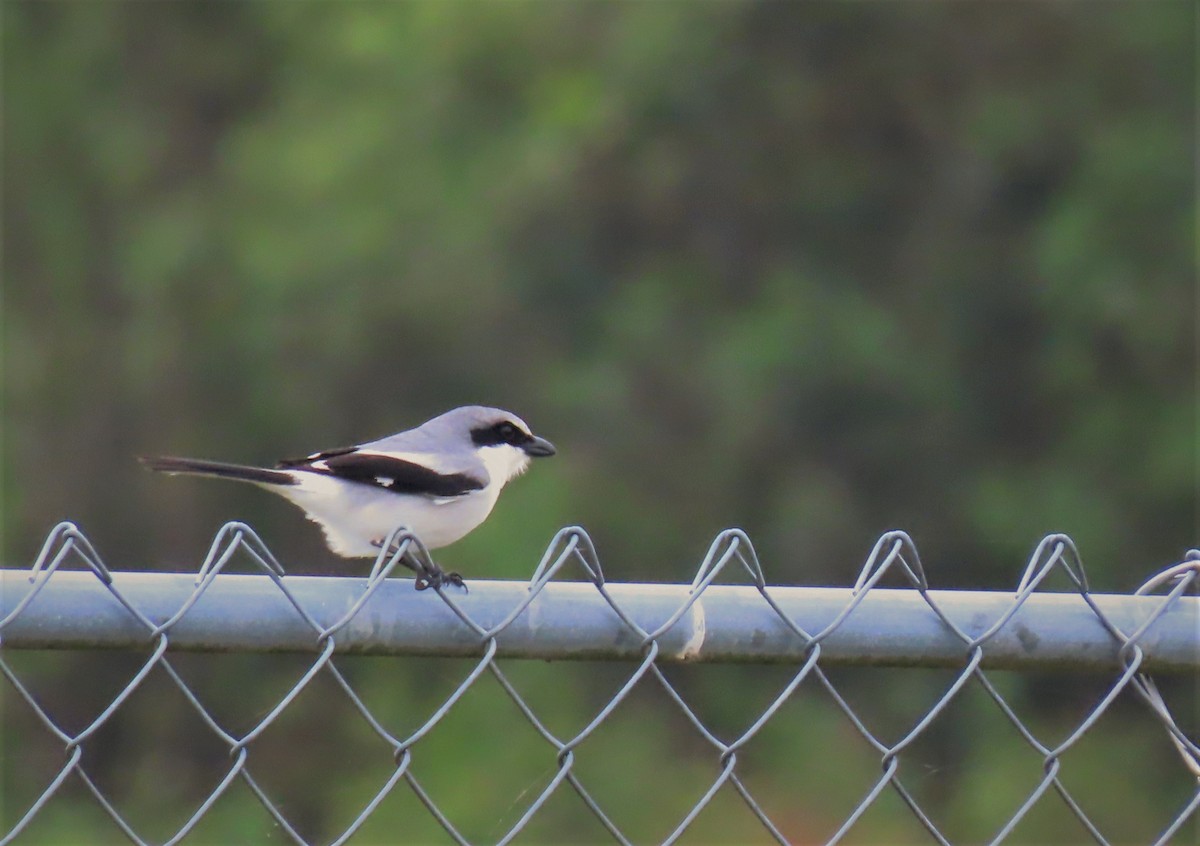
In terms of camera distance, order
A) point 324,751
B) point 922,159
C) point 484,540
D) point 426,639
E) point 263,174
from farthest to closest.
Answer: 1. point 263,174
2. point 922,159
3. point 324,751
4. point 484,540
5. point 426,639

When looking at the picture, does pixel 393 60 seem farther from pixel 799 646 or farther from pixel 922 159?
pixel 799 646

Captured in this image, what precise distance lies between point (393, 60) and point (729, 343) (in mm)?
3528

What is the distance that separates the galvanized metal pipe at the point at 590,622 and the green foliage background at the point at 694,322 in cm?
715

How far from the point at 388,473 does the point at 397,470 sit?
3 cm

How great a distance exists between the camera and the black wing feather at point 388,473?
328 cm

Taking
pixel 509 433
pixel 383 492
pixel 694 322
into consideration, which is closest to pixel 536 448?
pixel 509 433

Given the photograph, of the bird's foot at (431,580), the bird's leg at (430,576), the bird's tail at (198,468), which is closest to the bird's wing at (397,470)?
the bird's tail at (198,468)

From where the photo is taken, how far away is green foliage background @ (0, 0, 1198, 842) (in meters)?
9.80

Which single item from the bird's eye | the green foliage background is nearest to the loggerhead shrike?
the bird's eye

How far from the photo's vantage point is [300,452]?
1055 centimetres

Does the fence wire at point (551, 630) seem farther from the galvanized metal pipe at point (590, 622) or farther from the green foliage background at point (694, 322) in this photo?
the green foliage background at point (694, 322)

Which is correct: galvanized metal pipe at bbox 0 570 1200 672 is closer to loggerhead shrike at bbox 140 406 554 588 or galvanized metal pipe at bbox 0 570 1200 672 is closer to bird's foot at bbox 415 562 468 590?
bird's foot at bbox 415 562 468 590

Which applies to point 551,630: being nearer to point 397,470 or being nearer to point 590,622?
point 590,622

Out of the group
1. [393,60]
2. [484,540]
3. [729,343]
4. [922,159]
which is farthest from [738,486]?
[393,60]
